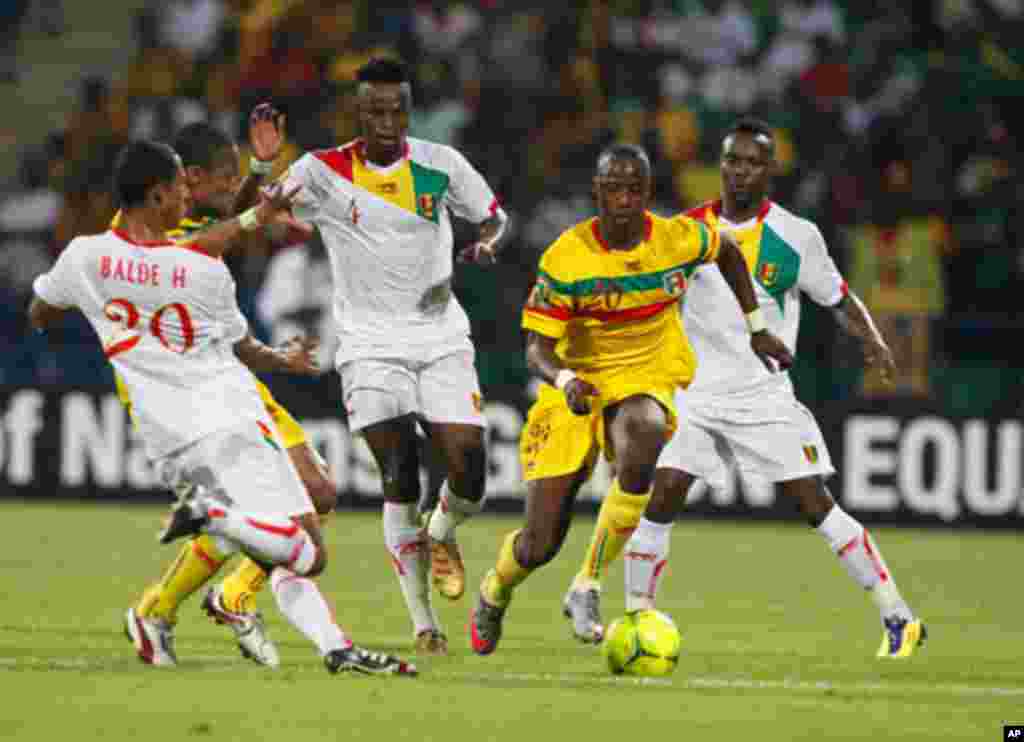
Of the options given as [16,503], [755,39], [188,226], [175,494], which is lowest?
[16,503]

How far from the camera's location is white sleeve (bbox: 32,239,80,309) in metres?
8.38

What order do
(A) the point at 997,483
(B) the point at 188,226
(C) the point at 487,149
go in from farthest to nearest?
(C) the point at 487,149 → (A) the point at 997,483 → (B) the point at 188,226

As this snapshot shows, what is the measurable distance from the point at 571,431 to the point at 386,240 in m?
1.20

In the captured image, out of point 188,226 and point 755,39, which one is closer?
point 188,226

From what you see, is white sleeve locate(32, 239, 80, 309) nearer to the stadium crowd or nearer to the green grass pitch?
the green grass pitch

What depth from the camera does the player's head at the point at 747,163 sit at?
418 inches

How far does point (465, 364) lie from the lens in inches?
411

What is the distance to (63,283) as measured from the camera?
841cm

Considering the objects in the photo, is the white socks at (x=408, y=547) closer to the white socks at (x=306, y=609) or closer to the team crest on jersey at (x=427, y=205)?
the team crest on jersey at (x=427, y=205)

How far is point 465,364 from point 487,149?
10.4 m

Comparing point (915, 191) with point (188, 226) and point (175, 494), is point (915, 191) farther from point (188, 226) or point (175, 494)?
point (175, 494)

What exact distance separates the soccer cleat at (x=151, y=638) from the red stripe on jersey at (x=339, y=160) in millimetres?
2320

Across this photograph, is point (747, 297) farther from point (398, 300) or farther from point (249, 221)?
point (249, 221)

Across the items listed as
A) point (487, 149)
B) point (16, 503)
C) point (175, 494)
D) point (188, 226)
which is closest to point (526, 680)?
point (175, 494)
